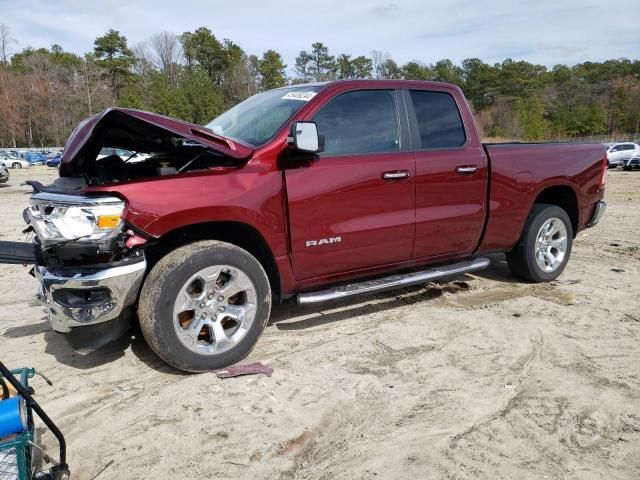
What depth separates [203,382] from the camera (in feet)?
10.6

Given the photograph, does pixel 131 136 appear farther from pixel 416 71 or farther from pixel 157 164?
pixel 416 71

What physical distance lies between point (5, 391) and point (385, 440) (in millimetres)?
1833

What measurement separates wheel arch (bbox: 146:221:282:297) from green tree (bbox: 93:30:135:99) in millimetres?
74387

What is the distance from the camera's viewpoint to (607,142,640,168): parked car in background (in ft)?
89.6

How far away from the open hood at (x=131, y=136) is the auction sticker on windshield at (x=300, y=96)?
64 cm

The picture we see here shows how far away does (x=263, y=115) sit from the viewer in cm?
400

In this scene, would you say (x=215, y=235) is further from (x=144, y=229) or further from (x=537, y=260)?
(x=537, y=260)

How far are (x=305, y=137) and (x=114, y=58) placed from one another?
258 feet

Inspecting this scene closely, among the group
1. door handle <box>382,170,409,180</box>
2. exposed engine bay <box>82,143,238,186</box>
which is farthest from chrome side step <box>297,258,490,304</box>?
exposed engine bay <box>82,143,238,186</box>

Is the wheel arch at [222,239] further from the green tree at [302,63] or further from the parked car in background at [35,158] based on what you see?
the green tree at [302,63]

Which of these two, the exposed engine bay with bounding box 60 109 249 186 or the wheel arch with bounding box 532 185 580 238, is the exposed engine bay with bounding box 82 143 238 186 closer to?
the exposed engine bay with bounding box 60 109 249 186

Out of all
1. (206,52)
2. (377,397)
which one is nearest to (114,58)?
(206,52)

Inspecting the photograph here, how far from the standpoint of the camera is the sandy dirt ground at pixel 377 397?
2471 millimetres

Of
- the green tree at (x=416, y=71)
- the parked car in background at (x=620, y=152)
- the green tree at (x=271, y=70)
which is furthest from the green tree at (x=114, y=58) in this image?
the parked car in background at (x=620, y=152)
